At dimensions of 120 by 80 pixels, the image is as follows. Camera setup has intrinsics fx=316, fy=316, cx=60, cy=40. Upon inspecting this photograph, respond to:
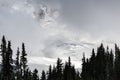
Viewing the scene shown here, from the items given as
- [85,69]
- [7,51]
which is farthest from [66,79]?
[7,51]

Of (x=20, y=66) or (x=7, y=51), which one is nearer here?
(x=7, y=51)

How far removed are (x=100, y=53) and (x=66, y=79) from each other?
60.8 ft

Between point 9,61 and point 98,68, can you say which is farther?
point 98,68

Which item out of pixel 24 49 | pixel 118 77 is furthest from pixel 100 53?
pixel 24 49

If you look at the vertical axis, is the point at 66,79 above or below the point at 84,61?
below

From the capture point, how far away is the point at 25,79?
3989 inches

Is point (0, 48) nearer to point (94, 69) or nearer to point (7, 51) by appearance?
point (7, 51)

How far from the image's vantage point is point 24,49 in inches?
4045

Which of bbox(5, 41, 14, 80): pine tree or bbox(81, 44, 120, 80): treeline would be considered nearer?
bbox(5, 41, 14, 80): pine tree

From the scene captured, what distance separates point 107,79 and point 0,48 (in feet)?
139

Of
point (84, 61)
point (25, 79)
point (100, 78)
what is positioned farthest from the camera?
point (84, 61)

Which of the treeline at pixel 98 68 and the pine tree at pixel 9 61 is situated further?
the treeline at pixel 98 68

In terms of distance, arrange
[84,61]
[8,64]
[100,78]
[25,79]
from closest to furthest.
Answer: [8,64], [25,79], [100,78], [84,61]

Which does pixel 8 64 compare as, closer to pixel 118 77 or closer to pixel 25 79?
pixel 25 79
